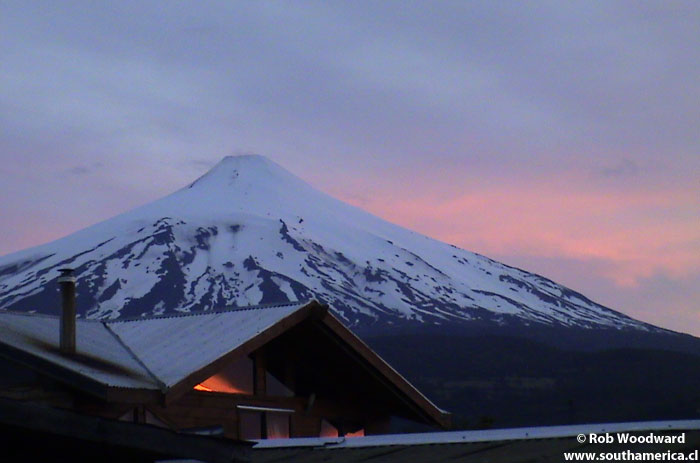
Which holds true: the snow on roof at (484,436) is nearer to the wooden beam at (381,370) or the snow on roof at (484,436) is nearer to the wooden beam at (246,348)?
the wooden beam at (246,348)

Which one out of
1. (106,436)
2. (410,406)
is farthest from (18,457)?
(410,406)

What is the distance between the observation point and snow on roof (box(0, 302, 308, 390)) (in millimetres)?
19578

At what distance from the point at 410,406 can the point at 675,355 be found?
15265 centimetres

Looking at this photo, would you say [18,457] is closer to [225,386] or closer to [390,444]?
[390,444]

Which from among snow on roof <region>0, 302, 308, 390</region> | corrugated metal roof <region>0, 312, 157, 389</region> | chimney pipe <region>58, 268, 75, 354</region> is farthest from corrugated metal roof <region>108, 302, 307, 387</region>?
chimney pipe <region>58, 268, 75, 354</region>

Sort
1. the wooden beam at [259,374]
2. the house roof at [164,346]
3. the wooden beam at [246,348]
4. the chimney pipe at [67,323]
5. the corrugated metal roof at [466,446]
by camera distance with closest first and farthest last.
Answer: the corrugated metal roof at [466,446], the house roof at [164,346], the wooden beam at [246,348], the chimney pipe at [67,323], the wooden beam at [259,374]

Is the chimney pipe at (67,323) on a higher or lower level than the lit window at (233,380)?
higher

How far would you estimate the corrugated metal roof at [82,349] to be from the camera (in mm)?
19047

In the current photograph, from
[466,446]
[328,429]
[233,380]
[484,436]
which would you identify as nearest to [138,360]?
[233,380]

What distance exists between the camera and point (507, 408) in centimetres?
A: 10981

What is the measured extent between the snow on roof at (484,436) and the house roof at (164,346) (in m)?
5.51

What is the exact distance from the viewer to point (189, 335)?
22.9 metres

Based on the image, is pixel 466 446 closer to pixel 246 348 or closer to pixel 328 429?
pixel 246 348

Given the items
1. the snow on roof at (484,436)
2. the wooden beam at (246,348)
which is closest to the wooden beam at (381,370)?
the wooden beam at (246,348)
